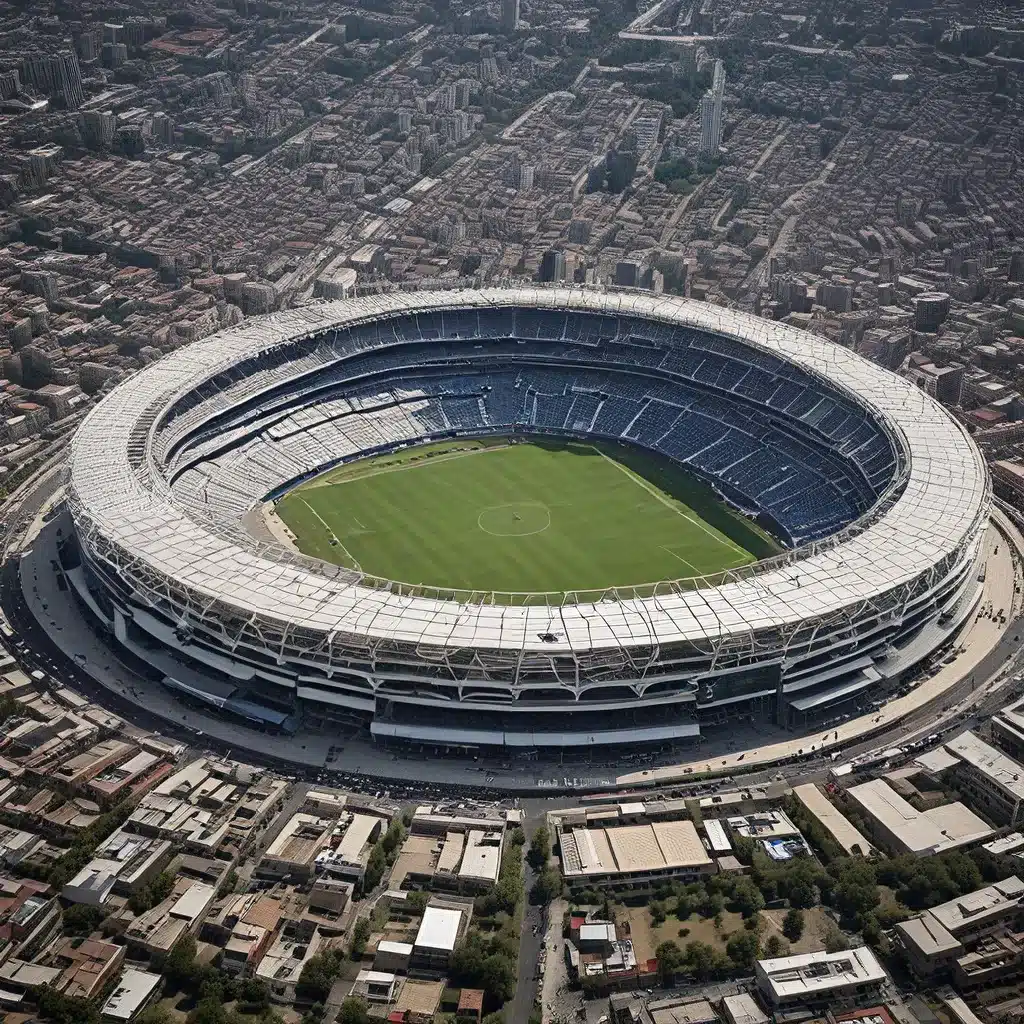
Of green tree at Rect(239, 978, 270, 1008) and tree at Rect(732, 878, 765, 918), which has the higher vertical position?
tree at Rect(732, 878, 765, 918)

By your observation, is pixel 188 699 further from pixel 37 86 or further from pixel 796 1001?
pixel 37 86

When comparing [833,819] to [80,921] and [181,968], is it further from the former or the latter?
[80,921]

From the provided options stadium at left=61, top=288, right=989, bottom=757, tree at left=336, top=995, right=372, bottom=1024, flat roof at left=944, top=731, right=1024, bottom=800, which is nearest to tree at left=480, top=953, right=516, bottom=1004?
tree at left=336, top=995, right=372, bottom=1024

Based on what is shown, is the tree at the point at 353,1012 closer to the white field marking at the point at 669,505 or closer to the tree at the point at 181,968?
the tree at the point at 181,968

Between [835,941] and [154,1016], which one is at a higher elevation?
[835,941]

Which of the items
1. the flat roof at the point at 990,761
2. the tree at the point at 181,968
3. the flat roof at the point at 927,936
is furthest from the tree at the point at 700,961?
the tree at the point at 181,968

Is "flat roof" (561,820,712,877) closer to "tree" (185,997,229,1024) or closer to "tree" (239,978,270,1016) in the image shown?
"tree" (239,978,270,1016)

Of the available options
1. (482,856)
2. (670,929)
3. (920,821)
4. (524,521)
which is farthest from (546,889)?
(524,521)
